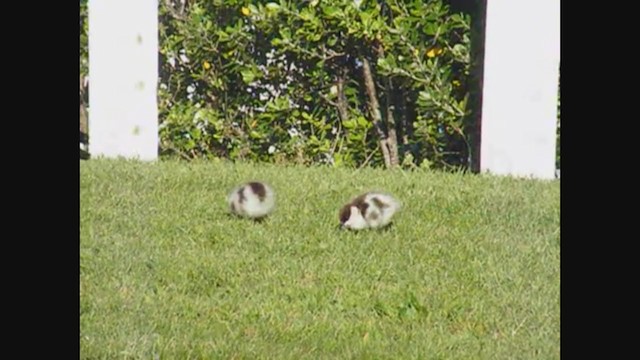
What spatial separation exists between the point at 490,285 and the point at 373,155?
380 millimetres

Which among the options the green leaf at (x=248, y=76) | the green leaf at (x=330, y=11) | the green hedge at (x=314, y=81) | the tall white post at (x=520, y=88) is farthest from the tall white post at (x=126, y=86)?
the tall white post at (x=520, y=88)

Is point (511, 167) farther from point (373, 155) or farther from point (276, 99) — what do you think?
point (276, 99)

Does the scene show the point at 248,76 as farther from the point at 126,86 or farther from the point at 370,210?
the point at 370,210

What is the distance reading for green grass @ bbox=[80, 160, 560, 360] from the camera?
9.95ft

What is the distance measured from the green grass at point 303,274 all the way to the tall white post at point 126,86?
5 cm

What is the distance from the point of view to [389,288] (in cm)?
306

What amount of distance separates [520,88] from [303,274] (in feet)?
2.02

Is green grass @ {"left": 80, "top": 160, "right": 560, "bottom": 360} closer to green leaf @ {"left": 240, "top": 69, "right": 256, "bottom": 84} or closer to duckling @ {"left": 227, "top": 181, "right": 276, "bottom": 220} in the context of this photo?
duckling @ {"left": 227, "top": 181, "right": 276, "bottom": 220}

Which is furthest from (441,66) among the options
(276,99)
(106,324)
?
(106,324)

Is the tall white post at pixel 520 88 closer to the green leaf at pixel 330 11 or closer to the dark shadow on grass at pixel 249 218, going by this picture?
the green leaf at pixel 330 11

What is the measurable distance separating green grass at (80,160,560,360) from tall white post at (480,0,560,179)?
0.05 m

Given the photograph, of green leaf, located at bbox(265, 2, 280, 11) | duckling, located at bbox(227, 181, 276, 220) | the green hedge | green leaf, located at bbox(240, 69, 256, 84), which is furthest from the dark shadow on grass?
green leaf, located at bbox(265, 2, 280, 11)

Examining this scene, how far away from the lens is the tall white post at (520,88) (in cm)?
306

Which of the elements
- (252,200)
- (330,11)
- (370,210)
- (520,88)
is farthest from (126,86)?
(520,88)
